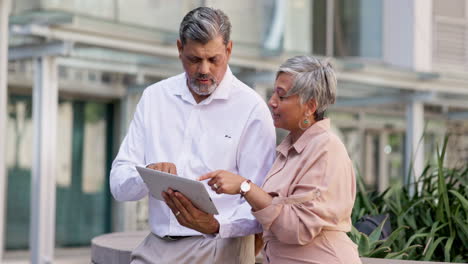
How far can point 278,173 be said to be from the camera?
2641mm

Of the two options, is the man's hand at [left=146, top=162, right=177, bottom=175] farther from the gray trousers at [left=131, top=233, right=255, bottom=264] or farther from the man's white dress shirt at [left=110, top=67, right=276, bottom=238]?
the gray trousers at [left=131, top=233, right=255, bottom=264]

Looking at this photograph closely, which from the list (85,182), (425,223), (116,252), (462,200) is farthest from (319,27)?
(116,252)

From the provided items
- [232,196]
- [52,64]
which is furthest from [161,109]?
[52,64]

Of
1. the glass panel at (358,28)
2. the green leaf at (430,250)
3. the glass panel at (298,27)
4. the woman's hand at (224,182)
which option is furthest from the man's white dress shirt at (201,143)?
the glass panel at (358,28)

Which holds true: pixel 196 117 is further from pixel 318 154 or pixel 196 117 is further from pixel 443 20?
pixel 443 20

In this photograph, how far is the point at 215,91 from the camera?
278 centimetres

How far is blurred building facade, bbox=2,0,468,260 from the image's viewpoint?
900 cm

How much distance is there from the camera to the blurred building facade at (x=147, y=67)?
900 cm

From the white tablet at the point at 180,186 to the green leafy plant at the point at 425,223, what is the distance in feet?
5.68

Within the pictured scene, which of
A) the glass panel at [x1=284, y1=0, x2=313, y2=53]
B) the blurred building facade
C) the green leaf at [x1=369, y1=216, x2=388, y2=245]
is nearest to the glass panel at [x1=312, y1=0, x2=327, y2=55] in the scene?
the blurred building facade

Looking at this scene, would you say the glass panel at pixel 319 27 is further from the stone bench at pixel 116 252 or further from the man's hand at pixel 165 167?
→ the man's hand at pixel 165 167

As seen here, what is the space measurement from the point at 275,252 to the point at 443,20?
11837 millimetres

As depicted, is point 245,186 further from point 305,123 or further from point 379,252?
point 379,252

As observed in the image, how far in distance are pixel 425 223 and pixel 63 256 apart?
691 centimetres
